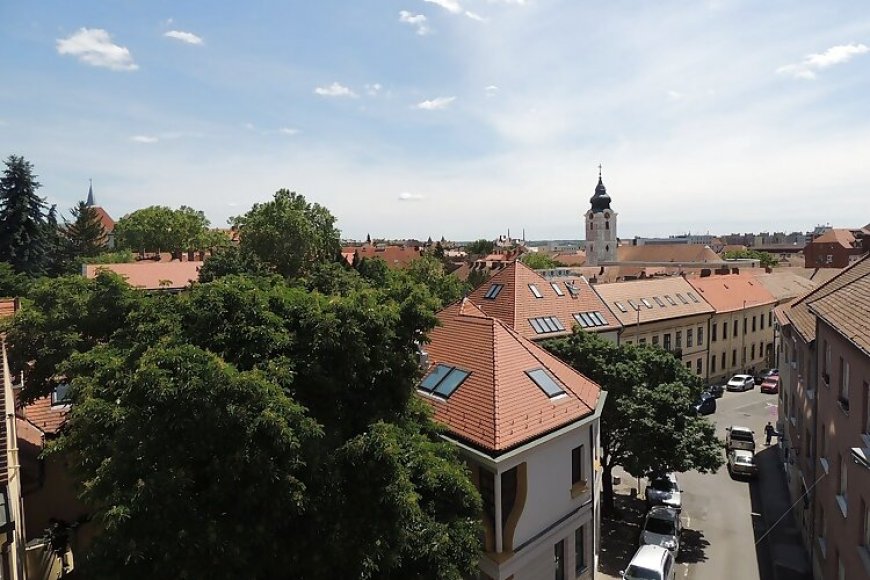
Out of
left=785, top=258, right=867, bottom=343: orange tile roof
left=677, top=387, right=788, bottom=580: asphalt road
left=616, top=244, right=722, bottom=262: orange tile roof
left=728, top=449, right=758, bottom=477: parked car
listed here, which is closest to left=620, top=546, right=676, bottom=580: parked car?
left=677, top=387, right=788, bottom=580: asphalt road

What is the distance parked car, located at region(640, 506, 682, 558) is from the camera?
19438 millimetres

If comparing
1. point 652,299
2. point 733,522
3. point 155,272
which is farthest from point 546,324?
point 155,272

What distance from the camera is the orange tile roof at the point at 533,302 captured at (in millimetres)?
30016

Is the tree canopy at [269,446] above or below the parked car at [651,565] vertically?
above

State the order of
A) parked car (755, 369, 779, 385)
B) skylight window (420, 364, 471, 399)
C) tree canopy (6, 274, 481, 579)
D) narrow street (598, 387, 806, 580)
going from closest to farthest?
1. tree canopy (6, 274, 481, 579)
2. skylight window (420, 364, 471, 399)
3. narrow street (598, 387, 806, 580)
4. parked car (755, 369, 779, 385)

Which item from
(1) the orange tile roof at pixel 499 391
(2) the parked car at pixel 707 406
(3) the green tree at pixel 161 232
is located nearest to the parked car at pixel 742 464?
(2) the parked car at pixel 707 406

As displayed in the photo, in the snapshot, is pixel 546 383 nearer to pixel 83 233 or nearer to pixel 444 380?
pixel 444 380

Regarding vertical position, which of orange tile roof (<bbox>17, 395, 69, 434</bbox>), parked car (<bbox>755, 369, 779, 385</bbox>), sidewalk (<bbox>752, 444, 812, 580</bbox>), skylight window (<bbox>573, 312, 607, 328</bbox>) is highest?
skylight window (<bbox>573, 312, 607, 328</bbox>)

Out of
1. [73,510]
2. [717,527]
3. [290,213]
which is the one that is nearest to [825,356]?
[717,527]

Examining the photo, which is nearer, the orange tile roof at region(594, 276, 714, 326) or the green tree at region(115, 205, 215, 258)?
the orange tile roof at region(594, 276, 714, 326)

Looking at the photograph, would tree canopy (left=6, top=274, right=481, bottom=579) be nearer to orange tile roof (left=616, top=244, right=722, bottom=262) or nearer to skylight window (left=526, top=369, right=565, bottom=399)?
skylight window (left=526, top=369, right=565, bottom=399)

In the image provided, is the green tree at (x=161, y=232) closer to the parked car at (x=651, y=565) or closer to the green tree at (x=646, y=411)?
the green tree at (x=646, y=411)

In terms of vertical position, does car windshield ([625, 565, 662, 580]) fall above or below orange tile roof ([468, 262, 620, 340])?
below

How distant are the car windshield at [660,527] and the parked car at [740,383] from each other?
88.2 ft
